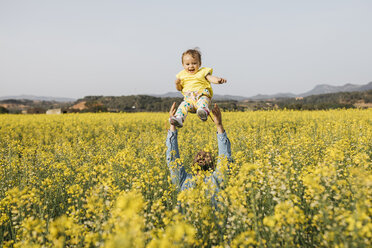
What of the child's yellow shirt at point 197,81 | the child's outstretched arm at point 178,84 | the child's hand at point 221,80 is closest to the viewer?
the child's hand at point 221,80

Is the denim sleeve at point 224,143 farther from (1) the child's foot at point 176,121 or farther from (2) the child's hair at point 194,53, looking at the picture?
(2) the child's hair at point 194,53

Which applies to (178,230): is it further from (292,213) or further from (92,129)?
(92,129)

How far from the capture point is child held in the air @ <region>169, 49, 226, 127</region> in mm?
3576

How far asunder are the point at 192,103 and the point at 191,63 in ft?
2.40

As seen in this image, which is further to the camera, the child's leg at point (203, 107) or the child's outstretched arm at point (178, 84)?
the child's outstretched arm at point (178, 84)

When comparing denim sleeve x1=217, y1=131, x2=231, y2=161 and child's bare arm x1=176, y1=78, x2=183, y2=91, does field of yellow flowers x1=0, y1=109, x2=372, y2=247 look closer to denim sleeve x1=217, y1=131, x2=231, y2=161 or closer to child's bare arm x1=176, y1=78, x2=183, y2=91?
denim sleeve x1=217, y1=131, x2=231, y2=161

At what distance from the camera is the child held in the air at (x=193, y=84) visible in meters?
3.58

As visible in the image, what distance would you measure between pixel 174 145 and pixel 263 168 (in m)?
1.37

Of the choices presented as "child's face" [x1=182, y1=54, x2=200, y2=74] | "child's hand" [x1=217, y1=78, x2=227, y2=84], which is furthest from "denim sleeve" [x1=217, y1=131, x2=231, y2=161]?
"child's face" [x1=182, y1=54, x2=200, y2=74]

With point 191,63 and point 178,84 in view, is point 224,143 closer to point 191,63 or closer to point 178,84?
point 178,84

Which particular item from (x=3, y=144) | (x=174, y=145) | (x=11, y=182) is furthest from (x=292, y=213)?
(x=3, y=144)

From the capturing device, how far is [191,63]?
3.94 metres

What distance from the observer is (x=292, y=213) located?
1630 mm

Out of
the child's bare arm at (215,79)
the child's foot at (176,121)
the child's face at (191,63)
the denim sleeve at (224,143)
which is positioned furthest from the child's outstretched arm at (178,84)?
the denim sleeve at (224,143)
